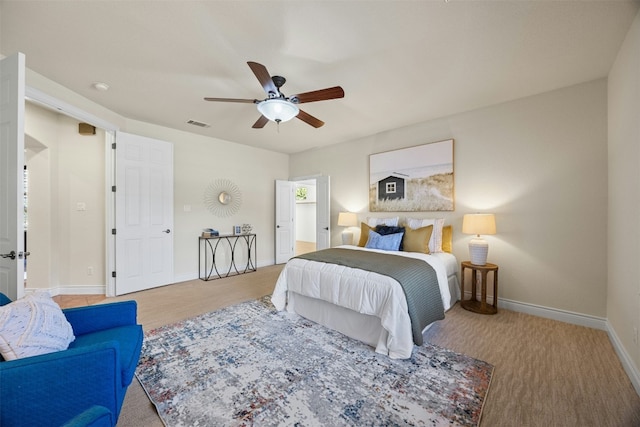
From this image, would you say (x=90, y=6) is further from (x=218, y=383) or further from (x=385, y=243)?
(x=385, y=243)

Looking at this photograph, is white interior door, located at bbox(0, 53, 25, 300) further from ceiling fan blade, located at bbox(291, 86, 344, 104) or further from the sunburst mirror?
the sunburst mirror

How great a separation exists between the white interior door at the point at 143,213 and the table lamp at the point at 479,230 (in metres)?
4.46

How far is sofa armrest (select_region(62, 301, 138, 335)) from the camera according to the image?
65.1 inches

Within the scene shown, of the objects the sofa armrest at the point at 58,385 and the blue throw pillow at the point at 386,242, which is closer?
the sofa armrest at the point at 58,385

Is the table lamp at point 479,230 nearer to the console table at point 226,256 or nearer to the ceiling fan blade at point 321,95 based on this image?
the ceiling fan blade at point 321,95

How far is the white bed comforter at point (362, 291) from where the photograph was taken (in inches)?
85.4

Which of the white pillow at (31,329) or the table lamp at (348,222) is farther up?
the table lamp at (348,222)

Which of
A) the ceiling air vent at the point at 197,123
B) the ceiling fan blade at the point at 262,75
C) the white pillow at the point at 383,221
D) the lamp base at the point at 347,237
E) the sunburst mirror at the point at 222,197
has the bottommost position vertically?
the lamp base at the point at 347,237

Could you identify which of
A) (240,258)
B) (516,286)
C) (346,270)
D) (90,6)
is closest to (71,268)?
(240,258)

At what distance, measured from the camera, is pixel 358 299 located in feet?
7.80

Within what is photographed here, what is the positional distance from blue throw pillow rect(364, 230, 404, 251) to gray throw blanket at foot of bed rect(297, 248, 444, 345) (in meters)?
0.59

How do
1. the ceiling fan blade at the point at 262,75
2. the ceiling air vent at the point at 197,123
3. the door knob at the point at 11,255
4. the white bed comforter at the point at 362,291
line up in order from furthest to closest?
the ceiling air vent at the point at 197,123 → the white bed comforter at the point at 362,291 → the ceiling fan blade at the point at 262,75 → the door knob at the point at 11,255

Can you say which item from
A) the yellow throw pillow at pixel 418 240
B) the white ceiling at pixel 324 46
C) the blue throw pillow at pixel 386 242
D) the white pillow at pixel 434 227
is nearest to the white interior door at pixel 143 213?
the white ceiling at pixel 324 46

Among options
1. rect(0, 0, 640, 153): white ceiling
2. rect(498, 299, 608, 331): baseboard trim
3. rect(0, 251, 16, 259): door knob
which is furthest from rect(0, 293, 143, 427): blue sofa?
rect(498, 299, 608, 331): baseboard trim
